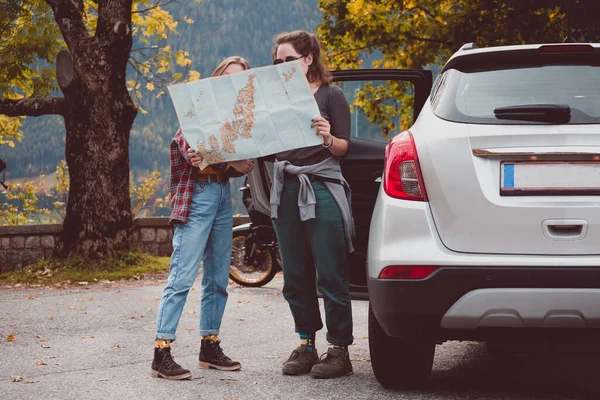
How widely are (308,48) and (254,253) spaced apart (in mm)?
6046

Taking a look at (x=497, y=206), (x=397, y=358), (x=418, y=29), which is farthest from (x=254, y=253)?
(x=418, y=29)

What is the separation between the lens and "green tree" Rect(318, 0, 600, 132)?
51.9 ft

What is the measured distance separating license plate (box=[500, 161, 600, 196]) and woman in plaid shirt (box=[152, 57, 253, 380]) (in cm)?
180

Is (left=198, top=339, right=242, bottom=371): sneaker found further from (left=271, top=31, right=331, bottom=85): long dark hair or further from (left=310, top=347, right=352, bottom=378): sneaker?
(left=271, top=31, right=331, bottom=85): long dark hair

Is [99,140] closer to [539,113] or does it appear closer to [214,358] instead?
[214,358]

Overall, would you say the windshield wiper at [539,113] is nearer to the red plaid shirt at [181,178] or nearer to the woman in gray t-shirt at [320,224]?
the woman in gray t-shirt at [320,224]

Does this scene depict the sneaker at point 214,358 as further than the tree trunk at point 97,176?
No

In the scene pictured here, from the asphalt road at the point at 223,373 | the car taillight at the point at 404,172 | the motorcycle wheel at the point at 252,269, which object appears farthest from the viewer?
the motorcycle wheel at the point at 252,269

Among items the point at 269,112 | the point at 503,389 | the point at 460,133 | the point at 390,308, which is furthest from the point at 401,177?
the point at 503,389

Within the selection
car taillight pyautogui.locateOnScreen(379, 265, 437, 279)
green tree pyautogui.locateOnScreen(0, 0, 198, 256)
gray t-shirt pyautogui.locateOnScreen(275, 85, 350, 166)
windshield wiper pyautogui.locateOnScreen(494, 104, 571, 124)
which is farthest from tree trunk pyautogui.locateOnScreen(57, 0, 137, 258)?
windshield wiper pyautogui.locateOnScreen(494, 104, 571, 124)

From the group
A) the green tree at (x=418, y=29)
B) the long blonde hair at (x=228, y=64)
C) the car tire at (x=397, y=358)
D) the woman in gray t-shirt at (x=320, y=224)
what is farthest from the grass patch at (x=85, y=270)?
the car tire at (x=397, y=358)

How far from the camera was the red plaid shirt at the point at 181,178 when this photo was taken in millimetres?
5176

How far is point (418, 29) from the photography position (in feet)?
62.9

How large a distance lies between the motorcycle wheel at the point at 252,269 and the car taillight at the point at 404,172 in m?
6.72
